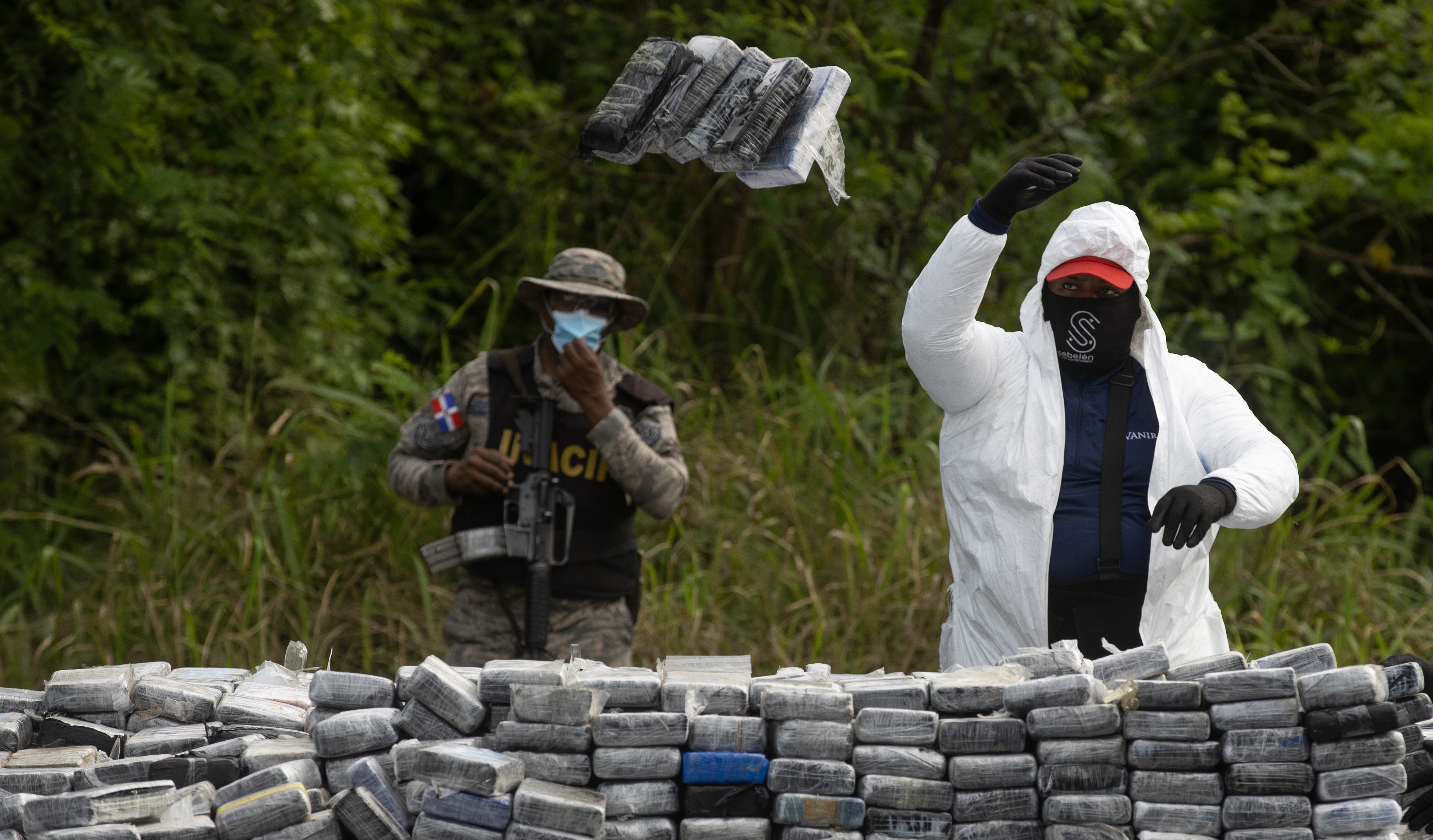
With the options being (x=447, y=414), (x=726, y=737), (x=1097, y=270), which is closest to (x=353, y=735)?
(x=726, y=737)

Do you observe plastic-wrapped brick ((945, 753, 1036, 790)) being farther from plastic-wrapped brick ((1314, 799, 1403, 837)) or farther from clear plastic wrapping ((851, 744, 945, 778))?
plastic-wrapped brick ((1314, 799, 1403, 837))

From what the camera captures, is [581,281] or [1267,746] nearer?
[1267,746]

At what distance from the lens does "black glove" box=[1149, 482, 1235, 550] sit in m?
2.59

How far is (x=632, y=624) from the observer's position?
3.96m

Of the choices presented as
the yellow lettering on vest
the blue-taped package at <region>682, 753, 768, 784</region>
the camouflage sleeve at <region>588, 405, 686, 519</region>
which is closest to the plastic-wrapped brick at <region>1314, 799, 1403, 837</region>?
the blue-taped package at <region>682, 753, 768, 784</region>

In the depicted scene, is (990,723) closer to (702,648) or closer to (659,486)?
(659,486)

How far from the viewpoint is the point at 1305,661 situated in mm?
2379

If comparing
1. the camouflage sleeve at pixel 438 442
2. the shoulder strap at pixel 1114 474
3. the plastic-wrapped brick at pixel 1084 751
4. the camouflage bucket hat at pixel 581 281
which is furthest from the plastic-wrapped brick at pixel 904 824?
the camouflage bucket hat at pixel 581 281

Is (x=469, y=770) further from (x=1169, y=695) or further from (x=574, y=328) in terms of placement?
(x=574, y=328)

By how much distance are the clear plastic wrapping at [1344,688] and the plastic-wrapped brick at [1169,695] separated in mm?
184

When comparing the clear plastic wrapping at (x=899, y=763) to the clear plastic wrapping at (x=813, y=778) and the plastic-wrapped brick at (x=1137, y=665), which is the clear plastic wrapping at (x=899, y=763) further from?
the plastic-wrapped brick at (x=1137, y=665)

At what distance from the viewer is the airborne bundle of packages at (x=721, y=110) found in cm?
269

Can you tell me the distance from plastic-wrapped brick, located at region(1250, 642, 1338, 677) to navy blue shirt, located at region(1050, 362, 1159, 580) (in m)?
0.50

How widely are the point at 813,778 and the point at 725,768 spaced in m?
0.16
